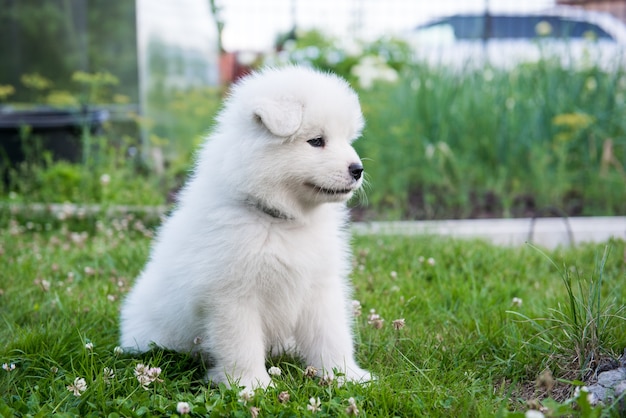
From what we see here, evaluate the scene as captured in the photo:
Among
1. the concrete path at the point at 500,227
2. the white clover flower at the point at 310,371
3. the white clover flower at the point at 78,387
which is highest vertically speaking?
the white clover flower at the point at 78,387

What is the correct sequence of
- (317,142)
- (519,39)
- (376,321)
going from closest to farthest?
(317,142) → (376,321) → (519,39)

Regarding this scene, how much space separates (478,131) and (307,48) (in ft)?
12.4

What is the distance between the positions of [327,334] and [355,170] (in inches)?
25.6

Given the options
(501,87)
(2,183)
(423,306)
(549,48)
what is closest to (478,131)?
(501,87)

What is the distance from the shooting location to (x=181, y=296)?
98.9 inches

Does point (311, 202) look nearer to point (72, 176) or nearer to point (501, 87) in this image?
point (72, 176)

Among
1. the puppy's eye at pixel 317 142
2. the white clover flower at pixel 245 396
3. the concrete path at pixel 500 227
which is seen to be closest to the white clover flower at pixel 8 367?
the white clover flower at pixel 245 396

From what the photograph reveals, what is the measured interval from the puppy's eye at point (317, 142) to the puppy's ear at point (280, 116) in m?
0.11

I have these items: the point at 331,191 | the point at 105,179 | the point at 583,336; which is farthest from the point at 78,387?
the point at 105,179

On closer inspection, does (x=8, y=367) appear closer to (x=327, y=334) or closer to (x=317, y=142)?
(x=327, y=334)

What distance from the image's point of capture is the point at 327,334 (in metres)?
2.61

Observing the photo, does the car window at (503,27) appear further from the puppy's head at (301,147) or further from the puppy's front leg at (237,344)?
the puppy's front leg at (237,344)

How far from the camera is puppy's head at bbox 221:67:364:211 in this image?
2383mm

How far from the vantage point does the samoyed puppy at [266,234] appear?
2381mm
